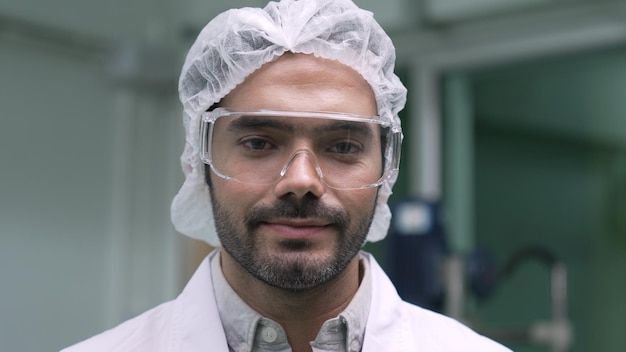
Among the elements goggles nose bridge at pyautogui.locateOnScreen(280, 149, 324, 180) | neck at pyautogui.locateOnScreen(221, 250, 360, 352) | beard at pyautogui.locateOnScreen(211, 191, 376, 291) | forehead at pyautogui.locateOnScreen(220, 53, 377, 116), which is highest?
forehead at pyautogui.locateOnScreen(220, 53, 377, 116)

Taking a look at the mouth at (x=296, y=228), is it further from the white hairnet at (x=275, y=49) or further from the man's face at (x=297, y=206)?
the white hairnet at (x=275, y=49)

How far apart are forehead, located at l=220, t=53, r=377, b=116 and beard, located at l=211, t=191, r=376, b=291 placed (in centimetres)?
16

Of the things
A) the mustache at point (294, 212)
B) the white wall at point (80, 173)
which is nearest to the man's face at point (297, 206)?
the mustache at point (294, 212)

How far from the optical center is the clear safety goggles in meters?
1.34

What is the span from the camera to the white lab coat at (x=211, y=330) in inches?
54.7

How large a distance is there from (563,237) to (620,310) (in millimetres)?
358

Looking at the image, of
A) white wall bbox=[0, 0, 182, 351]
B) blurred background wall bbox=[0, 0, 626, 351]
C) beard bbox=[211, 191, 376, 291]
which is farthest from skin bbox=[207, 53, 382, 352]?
white wall bbox=[0, 0, 182, 351]

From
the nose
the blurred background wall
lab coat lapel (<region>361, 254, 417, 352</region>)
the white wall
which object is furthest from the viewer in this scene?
the white wall

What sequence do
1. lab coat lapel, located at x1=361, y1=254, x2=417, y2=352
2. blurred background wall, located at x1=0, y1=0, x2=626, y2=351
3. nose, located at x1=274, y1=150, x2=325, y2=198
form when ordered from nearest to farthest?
1. nose, located at x1=274, y1=150, x2=325, y2=198
2. lab coat lapel, located at x1=361, y1=254, x2=417, y2=352
3. blurred background wall, located at x1=0, y1=0, x2=626, y2=351

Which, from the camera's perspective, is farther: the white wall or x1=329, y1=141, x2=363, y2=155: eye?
the white wall

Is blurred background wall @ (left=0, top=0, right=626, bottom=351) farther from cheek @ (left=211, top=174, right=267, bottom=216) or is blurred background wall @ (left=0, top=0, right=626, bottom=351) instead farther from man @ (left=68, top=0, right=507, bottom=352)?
cheek @ (left=211, top=174, right=267, bottom=216)

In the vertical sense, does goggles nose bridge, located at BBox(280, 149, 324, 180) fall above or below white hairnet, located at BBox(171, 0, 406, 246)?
below

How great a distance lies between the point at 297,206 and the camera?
1.31 m

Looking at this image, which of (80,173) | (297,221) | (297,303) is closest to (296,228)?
(297,221)
